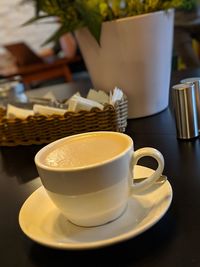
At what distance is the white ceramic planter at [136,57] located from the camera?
72 centimetres

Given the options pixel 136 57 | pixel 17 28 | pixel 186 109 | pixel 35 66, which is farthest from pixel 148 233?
pixel 17 28

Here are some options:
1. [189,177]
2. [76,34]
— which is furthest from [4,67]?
[189,177]

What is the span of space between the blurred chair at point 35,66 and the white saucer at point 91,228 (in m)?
2.76

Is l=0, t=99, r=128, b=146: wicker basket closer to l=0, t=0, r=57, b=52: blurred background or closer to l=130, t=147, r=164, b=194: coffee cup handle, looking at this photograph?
l=130, t=147, r=164, b=194: coffee cup handle

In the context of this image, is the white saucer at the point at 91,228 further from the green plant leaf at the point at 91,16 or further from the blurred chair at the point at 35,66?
the blurred chair at the point at 35,66

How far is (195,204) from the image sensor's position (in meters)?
0.44

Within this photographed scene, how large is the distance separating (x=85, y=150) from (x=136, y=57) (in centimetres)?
35

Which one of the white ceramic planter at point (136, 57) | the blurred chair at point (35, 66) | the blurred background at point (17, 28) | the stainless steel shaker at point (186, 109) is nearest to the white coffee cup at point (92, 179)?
the stainless steel shaker at point (186, 109)

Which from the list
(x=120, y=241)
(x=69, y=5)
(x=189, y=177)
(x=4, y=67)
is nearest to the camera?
(x=120, y=241)

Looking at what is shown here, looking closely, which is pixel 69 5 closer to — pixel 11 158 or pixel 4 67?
pixel 11 158

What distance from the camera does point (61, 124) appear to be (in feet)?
2.32

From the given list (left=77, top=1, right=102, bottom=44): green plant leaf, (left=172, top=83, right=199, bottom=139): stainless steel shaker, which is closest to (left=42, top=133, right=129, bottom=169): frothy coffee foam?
(left=172, top=83, right=199, bottom=139): stainless steel shaker

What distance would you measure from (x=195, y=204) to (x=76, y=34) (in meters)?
0.49

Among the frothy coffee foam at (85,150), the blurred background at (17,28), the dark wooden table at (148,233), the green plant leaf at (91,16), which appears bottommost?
the blurred background at (17,28)
